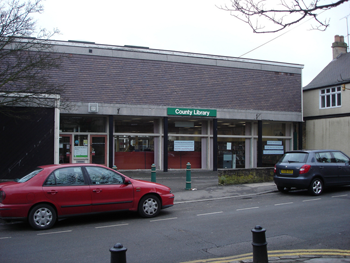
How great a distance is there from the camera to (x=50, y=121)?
44.5 feet

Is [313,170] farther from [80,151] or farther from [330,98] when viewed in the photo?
[330,98]

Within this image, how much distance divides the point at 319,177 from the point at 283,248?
272 inches

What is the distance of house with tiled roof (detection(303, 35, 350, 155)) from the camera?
2266 centimetres

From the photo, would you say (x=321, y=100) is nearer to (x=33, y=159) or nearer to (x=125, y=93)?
(x=125, y=93)

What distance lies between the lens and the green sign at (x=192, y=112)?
19.5m

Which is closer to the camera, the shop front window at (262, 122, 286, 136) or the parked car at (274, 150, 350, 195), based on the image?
the parked car at (274, 150, 350, 195)

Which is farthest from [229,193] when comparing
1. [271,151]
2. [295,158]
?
[271,151]

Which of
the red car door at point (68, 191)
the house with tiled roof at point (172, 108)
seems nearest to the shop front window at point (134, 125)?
the house with tiled roof at point (172, 108)

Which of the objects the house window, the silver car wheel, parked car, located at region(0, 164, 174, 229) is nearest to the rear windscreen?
the silver car wheel

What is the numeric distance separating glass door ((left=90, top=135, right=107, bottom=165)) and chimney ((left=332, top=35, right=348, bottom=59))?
2009cm

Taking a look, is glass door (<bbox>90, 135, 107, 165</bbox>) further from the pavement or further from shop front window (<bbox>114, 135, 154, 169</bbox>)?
the pavement

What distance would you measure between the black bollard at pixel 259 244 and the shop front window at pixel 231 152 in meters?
17.3

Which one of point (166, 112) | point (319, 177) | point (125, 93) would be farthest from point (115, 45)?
point (319, 177)

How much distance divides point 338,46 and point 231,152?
13.5m
